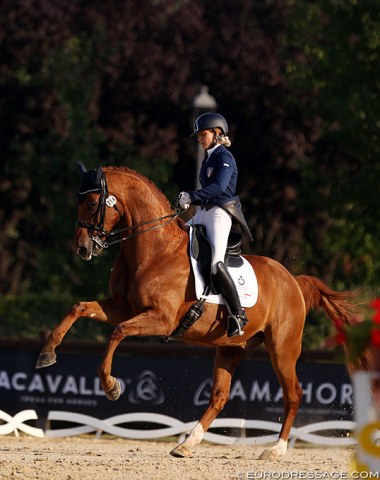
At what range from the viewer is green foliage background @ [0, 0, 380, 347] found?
24266 millimetres

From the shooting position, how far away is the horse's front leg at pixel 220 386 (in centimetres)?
1005

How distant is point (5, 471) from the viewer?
8.66 metres

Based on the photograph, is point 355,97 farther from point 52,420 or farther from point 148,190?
point 148,190

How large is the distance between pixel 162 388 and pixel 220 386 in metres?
3.25

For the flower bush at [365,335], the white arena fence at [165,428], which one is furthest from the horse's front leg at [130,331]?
the white arena fence at [165,428]

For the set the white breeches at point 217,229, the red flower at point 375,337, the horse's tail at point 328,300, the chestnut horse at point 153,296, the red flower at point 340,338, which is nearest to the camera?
the red flower at point 375,337

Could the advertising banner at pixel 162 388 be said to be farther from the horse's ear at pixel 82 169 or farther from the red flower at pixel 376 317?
the red flower at pixel 376 317

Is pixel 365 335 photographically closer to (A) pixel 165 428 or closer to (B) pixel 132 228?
(B) pixel 132 228

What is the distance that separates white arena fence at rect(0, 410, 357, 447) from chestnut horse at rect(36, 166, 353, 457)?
257 cm

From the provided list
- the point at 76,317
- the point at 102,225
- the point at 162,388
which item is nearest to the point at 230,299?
the point at 102,225

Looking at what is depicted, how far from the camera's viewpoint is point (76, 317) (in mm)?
9508

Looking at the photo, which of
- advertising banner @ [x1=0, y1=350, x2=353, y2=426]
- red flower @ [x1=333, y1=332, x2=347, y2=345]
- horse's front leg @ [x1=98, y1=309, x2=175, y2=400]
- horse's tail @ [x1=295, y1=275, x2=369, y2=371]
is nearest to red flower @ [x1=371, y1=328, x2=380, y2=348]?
red flower @ [x1=333, y1=332, x2=347, y2=345]

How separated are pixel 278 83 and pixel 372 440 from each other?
19.4m

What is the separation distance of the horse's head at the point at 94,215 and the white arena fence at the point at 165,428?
4185 millimetres
